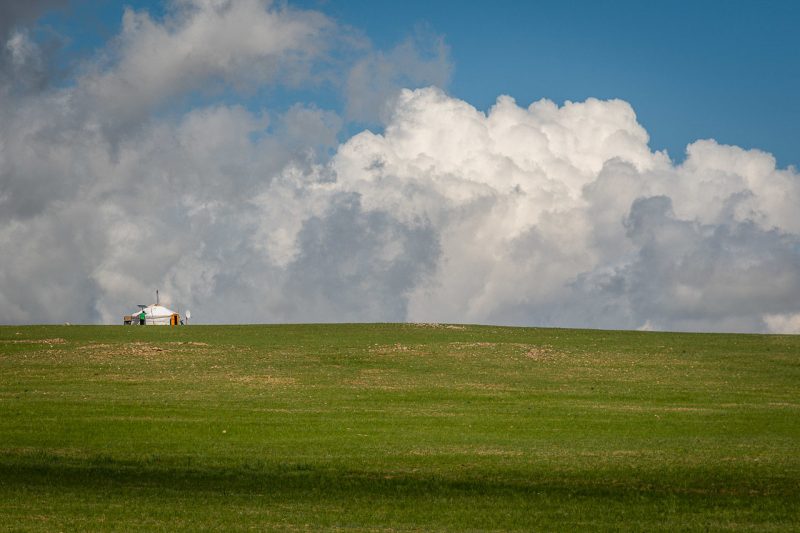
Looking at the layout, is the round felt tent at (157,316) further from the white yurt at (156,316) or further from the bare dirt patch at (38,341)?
the bare dirt patch at (38,341)

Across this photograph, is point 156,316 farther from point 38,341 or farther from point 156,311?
point 38,341

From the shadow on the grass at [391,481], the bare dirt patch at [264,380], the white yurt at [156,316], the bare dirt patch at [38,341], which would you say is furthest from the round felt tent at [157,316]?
the shadow on the grass at [391,481]

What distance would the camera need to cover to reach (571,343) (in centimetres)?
6569

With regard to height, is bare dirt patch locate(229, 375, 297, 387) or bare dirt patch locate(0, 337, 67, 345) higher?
bare dirt patch locate(0, 337, 67, 345)

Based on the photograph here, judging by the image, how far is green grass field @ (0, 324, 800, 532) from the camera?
18438 mm

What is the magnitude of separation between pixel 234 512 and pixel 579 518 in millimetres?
6303

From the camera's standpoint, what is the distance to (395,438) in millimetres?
28688

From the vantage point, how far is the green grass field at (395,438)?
60.5 feet

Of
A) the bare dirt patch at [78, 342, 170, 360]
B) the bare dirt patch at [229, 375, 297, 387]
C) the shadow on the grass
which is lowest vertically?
the shadow on the grass

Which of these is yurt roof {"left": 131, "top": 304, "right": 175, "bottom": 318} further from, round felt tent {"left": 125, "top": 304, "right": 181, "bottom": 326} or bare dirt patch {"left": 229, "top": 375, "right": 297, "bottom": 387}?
bare dirt patch {"left": 229, "top": 375, "right": 297, "bottom": 387}

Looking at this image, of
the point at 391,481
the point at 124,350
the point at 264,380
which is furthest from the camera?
the point at 124,350

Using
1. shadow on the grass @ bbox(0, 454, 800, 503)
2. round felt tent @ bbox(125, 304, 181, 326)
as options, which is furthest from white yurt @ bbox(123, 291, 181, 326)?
shadow on the grass @ bbox(0, 454, 800, 503)

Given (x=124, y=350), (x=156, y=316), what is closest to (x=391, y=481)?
(x=124, y=350)

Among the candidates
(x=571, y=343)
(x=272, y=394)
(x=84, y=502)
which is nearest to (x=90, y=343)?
(x=272, y=394)
